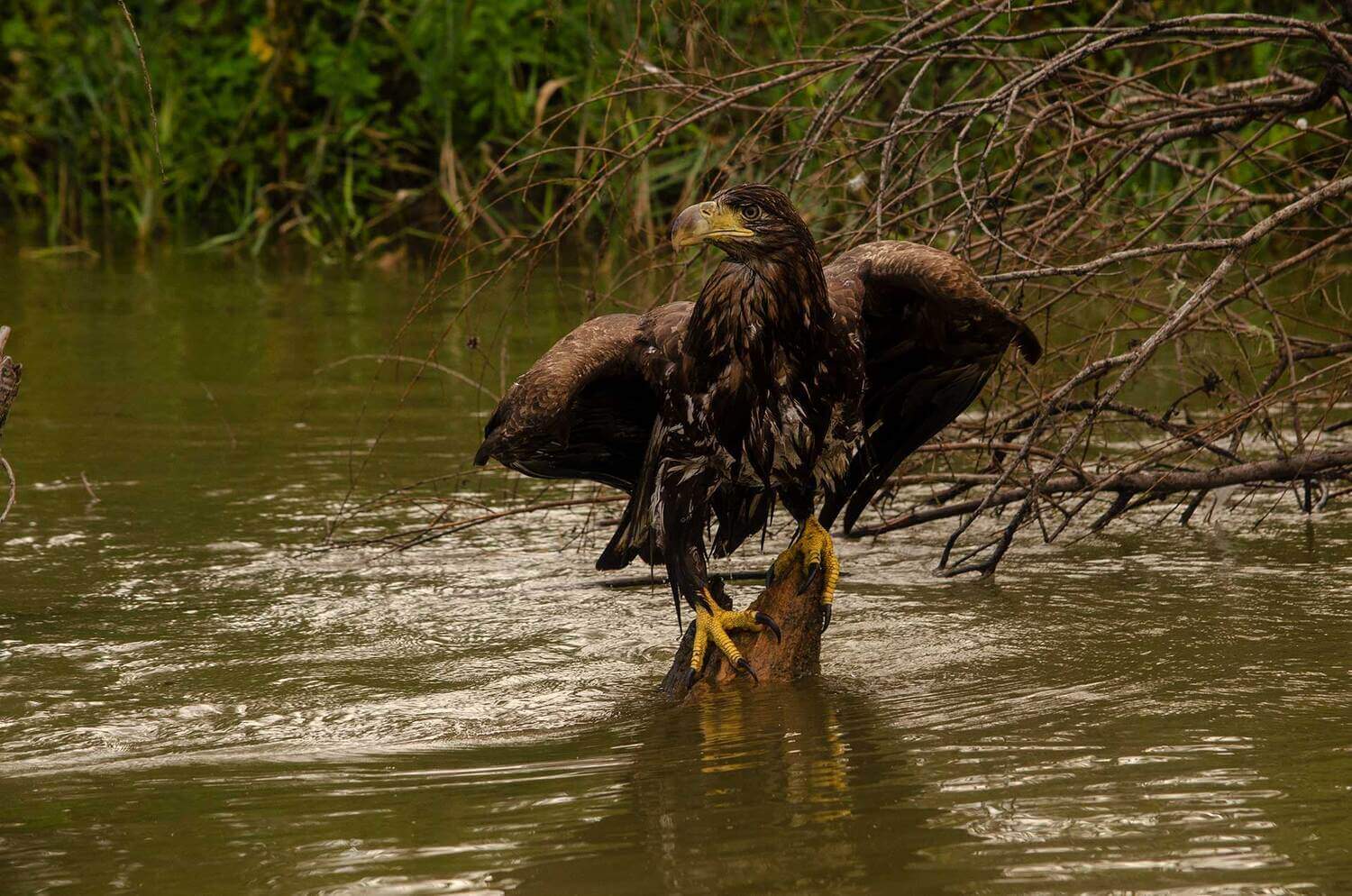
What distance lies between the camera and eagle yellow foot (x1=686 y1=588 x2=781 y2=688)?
4352 millimetres

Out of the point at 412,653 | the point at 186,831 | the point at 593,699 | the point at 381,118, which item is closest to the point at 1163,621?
the point at 593,699

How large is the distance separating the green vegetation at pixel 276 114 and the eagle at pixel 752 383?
26.0 feet

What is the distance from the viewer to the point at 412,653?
479 cm

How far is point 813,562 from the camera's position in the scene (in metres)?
4.52

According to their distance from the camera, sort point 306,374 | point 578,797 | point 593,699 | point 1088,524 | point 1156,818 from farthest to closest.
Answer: point 306,374 < point 1088,524 < point 593,699 < point 578,797 < point 1156,818

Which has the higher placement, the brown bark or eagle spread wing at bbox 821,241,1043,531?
eagle spread wing at bbox 821,241,1043,531

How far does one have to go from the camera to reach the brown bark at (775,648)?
4.37 m

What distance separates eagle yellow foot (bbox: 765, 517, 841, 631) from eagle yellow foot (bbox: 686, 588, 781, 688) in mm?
128

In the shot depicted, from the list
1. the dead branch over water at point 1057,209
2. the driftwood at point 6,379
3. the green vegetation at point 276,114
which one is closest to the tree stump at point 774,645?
the dead branch over water at point 1057,209

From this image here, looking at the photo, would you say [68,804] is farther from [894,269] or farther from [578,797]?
[894,269]

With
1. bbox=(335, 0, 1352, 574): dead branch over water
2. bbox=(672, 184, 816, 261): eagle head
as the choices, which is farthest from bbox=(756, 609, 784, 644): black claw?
bbox=(672, 184, 816, 261): eagle head

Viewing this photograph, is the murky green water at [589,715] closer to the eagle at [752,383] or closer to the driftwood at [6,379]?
the eagle at [752,383]

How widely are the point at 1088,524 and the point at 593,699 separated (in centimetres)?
237

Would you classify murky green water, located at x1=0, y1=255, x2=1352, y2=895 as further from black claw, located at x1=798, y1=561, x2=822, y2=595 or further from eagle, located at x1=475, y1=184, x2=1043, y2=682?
eagle, located at x1=475, y1=184, x2=1043, y2=682
